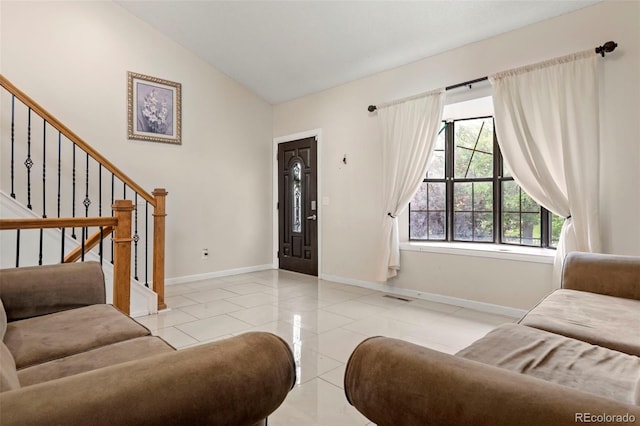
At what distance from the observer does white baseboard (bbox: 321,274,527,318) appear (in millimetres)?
3508

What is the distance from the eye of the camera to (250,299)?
4.16 metres

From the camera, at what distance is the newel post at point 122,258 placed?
107 inches

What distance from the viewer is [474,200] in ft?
14.1

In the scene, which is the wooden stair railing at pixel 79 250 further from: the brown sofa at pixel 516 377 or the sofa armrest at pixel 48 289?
the brown sofa at pixel 516 377

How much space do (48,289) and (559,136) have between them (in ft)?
13.2

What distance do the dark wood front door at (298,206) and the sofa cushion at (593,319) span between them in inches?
145

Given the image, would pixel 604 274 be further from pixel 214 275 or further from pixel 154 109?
pixel 154 109

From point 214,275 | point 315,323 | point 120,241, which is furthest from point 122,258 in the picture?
point 214,275

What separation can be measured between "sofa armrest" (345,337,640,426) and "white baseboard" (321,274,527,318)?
3084mm

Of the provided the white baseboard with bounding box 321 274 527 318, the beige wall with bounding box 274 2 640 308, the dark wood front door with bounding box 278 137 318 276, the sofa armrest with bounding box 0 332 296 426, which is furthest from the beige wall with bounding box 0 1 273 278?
the sofa armrest with bounding box 0 332 296 426

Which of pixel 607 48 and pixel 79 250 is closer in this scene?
pixel 607 48

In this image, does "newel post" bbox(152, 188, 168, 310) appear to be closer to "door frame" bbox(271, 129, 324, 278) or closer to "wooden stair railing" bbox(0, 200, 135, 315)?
"wooden stair railing" bbox(0, 200, 135, 315)

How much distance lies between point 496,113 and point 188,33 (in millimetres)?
3991

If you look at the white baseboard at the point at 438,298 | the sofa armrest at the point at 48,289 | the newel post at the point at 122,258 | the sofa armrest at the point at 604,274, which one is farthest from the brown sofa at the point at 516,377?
the newel post at the point at 122,258
